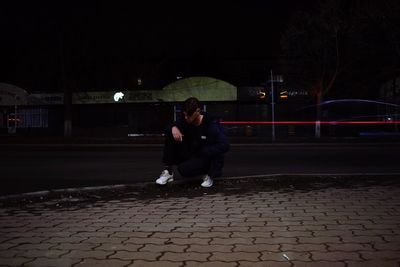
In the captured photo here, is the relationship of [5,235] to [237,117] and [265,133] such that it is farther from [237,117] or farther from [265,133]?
[237,117]

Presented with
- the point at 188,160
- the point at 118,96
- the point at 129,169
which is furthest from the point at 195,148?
the point at 118,96

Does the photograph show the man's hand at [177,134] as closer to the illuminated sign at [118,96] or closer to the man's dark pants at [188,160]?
the man's dark pants at [188,160]

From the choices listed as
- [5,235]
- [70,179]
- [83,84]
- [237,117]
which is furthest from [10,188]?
[237,117]

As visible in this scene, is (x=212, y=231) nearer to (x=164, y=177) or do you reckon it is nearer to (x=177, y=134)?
(x=177, y=134)

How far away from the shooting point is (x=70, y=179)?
11711mm

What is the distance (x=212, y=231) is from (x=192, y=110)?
312 cm

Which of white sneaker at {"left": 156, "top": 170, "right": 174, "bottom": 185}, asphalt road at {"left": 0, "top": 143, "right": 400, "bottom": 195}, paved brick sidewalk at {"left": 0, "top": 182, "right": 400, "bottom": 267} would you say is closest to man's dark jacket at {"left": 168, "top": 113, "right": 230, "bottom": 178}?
white sneaker at {"left": 156, "top": 170, "right": 174, "bottom": 185}

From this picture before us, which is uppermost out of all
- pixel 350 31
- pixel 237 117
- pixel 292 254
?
pixel 350 31

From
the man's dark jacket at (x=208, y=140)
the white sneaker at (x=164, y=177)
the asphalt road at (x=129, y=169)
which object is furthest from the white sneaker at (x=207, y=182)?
the asphalt road at (x=129, y=169)

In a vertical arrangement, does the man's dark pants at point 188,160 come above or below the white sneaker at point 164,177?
above

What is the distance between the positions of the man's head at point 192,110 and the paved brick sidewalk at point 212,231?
134 centimetres

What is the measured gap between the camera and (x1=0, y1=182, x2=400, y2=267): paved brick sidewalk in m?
4.68

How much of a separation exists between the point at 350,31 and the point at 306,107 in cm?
960

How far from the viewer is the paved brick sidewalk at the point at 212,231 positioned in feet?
15.4
